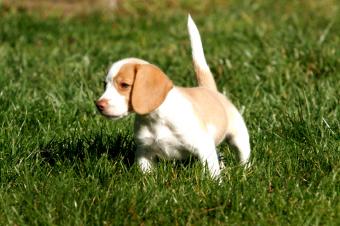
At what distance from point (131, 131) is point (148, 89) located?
1.10 m

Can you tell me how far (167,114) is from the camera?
417 centimetres

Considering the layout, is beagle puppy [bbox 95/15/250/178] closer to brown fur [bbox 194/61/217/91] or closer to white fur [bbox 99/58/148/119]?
white fur [bbox 99/58/148/119]

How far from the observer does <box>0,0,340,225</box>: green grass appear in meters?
3.78

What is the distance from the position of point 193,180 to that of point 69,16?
6260 millimetres

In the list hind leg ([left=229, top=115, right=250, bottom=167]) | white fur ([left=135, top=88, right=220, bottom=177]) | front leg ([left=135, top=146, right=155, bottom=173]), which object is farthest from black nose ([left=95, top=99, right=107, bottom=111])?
hind leg ([left=229, top=115, right=250, bottom=167])

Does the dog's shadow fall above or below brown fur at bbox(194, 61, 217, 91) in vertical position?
below

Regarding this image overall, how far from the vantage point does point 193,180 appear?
164 inches

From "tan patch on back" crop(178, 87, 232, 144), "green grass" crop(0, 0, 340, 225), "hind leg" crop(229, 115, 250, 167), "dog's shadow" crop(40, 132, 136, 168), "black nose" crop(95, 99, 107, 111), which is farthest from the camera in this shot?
"hind leg" crop(229, 115, 250, 167)

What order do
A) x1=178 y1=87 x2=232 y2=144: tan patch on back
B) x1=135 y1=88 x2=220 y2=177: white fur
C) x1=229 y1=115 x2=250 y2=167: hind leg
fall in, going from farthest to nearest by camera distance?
1. x1=229 y1=115 x2=250 y2=167: hind leg
2. x1=178 y1=87 x2=232 y2=144: tan patch on back
3. x1=135 y1=88 x2=220 y2=177: white fur

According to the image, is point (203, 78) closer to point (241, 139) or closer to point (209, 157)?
point (241, 139)

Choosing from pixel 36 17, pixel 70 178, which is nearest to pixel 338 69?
pixel 70 178

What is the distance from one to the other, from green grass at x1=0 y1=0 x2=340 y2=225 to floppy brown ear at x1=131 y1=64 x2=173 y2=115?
370 mm

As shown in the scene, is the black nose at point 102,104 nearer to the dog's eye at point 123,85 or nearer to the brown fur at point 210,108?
the dog's eye at point 123,85

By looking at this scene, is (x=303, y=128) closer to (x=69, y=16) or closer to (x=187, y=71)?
(x=187, y=71)
